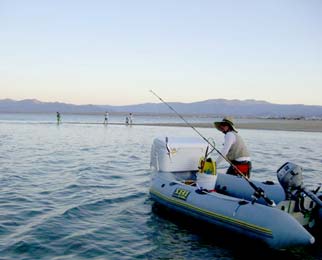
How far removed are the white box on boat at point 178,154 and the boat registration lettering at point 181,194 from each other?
1010mm

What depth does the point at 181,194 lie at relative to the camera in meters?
7.02

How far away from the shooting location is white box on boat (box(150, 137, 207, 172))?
8.12 m

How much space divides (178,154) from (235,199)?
2.19 metres

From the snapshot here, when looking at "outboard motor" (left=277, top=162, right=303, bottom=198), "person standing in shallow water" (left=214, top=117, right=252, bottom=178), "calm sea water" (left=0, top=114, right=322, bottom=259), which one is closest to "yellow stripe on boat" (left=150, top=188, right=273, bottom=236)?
"calm sea water" (left=0, top=114, right=322, bottom=259)

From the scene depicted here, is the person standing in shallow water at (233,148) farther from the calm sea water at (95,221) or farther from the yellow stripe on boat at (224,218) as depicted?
the calm sea water at (95,221)

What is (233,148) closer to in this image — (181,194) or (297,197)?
(181,194)

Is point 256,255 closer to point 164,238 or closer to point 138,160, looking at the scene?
point 164,238

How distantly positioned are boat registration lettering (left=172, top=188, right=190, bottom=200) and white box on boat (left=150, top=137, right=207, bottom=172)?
101 centimetres

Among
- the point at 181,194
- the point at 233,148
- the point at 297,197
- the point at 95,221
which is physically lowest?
the point at 95,221

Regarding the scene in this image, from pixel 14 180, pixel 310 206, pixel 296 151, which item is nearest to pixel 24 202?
pixel 14 180

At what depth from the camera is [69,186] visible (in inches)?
378

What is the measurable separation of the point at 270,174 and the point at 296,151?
7209 millimetres

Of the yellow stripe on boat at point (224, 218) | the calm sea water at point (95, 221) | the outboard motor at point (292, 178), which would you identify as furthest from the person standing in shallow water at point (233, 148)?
the outboard motor at point (292, 178)

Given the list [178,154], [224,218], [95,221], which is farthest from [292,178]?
[95,221]
